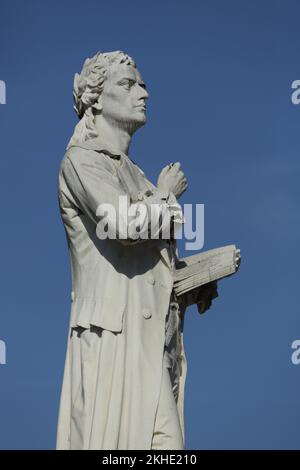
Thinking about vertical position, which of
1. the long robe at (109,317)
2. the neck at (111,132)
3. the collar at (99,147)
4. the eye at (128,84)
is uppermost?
the eye at (128,84)

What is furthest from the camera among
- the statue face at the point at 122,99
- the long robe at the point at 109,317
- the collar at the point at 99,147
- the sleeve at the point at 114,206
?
the statue face at the point at 122,99

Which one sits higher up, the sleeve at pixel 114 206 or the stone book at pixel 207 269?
the sleeve at pixel 114 206

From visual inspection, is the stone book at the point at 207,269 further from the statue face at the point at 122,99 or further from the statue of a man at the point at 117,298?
the statue face at the point at 122,99

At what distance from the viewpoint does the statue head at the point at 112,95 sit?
44.4 ft

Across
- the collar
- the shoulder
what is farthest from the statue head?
the shoulder

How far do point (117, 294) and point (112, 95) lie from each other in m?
2.31

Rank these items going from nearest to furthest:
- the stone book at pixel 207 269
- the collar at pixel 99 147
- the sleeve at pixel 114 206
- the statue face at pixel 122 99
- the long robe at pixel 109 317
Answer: the long robe at pixel 109 317, the sleeve at pixel 114 206, the stone book at pixel 207 269, the collar at pixel 99 147, the statue face at pixel 122 99

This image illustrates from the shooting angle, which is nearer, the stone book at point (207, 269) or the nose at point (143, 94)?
the stone book at point (207, 269)

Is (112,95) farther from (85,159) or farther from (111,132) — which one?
(85,159)

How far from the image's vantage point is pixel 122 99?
44.4 feet

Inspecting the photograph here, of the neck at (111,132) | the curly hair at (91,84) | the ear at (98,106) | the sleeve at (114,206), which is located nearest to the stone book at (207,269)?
the sleeve at (114,206)

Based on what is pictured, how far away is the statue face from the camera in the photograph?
13.5 m
